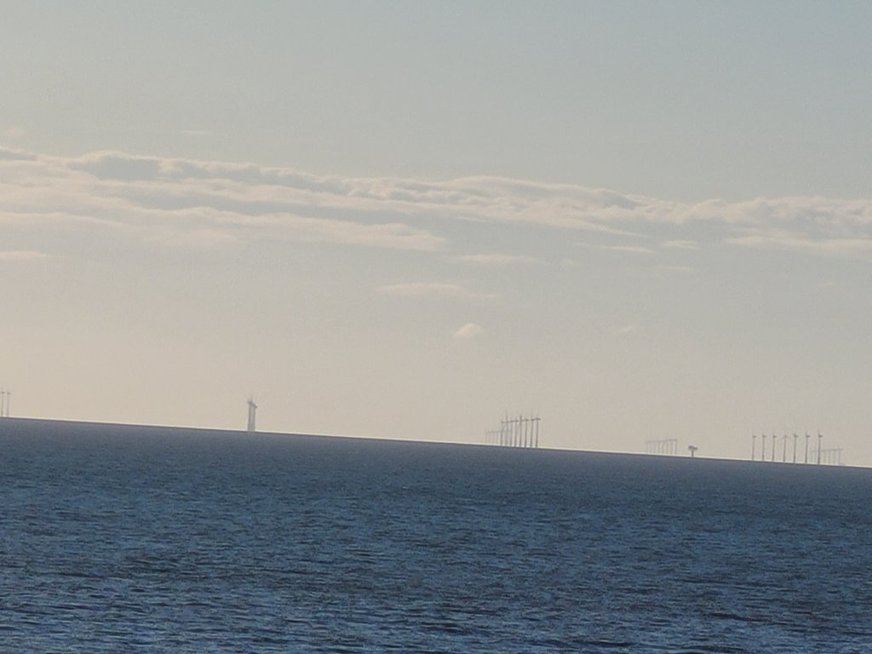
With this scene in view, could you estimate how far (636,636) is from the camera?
80.4 meters

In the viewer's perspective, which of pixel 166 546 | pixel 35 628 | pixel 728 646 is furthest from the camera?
pixel 166 546

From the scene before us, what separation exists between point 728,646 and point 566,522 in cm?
8782

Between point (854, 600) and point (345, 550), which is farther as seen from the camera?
point (345, 550)

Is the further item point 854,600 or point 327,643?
point 854,600

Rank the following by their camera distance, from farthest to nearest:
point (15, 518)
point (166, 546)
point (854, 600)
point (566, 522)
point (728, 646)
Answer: point (566, 522), point (15, 518), point (166, 546), point (854, 600), point (728, 646)

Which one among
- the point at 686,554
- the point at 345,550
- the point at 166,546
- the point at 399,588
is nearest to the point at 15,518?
the point at 166,546

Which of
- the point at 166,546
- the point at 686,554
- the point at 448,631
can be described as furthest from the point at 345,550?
the point at 448,631

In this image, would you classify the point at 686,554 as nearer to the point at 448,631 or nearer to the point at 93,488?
the point at 448,631

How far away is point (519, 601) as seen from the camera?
92.1 metres

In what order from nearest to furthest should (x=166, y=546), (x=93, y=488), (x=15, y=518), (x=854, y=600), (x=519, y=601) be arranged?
(x=519, y=601) < (x=854, y=600) < (x=166, y=546) < (x=15, y=518) < (x=93, y=488)

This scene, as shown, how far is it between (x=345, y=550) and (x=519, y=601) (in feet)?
92.7

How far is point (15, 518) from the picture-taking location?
12975 cm

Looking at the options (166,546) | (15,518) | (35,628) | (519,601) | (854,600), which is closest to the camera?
(35,628)

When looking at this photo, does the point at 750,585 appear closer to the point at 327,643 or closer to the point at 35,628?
the point at 327,643
